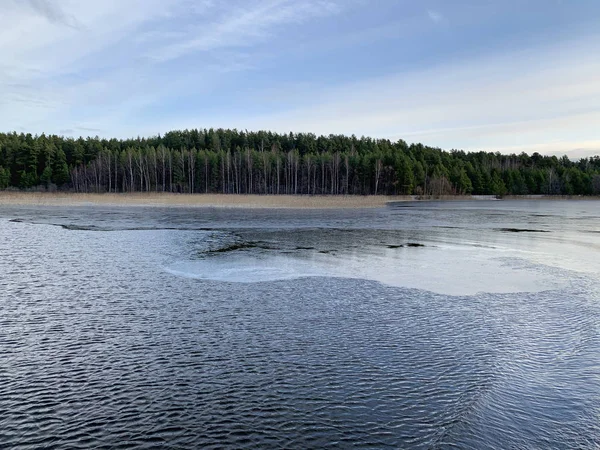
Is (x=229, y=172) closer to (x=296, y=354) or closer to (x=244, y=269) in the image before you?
(x=244, y=269)

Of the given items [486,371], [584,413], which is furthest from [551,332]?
[584,413]

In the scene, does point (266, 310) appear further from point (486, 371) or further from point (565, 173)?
point (565, 173)

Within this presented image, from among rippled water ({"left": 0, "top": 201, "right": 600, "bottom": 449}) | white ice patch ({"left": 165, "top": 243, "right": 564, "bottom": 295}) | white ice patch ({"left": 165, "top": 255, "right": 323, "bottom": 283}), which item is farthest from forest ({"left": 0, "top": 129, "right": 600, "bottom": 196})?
rippled water ({"left": 0, "top": 201, "right": 600, "bottom": 449})

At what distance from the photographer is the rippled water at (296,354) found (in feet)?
19.9

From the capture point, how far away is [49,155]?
344ft

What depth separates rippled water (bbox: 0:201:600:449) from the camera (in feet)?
19.9

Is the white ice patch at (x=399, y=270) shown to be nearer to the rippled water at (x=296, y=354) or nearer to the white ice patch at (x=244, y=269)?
the white ice patch at (x=244, y=269)

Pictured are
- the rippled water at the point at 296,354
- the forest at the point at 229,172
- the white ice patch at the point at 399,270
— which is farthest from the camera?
the forest at the point at 229,172

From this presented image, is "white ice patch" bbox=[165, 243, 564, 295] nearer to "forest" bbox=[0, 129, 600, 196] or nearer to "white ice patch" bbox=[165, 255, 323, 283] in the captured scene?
"white ice patch" bbox=[165, 255, 323, 283]

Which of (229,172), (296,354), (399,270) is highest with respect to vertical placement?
(229,172)

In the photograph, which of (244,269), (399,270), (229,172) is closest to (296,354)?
(244,269)

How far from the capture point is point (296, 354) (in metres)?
8.67

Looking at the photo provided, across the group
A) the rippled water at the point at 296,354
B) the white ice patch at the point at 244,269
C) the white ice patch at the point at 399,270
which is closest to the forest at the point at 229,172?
the white ice patch at the point at 399,270

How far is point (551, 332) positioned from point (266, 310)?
654cm
